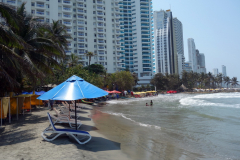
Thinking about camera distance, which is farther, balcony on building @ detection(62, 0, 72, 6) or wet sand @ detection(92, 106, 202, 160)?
balcony on building @ detection(62, 0, 72, 6)

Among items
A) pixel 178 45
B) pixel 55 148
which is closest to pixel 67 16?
pixel 55 148

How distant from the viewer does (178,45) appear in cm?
17450

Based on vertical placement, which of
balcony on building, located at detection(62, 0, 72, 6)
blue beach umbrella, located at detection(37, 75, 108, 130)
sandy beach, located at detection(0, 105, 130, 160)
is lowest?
sandy beach, located at detection(0, 105, 130, 160)

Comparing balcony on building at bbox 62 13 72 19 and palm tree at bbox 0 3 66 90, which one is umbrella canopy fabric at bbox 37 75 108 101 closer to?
palm tree at bbox 0 3 66 90

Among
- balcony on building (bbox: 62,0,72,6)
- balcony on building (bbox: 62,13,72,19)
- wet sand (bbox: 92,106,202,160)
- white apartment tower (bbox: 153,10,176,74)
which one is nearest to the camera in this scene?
wet sand (bbox: 92,106,202,160)

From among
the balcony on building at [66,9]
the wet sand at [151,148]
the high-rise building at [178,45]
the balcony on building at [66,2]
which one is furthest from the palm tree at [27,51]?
the high-rise building at [178,45]

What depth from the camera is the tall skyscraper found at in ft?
497

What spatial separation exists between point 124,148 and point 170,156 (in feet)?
5.14

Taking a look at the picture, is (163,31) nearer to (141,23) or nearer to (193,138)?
(141,23)

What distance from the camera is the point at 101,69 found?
57.0m

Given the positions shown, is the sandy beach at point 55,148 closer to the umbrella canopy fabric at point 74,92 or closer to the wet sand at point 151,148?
the wet sand at point 151,148

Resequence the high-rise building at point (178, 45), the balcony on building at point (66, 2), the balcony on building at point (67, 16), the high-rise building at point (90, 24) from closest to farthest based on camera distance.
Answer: the high-rise building at point (90, 24)
the balcony on building at point (67, 16)
the balcony on building at point (66, 2)
the high-rise building at point (178, 45)

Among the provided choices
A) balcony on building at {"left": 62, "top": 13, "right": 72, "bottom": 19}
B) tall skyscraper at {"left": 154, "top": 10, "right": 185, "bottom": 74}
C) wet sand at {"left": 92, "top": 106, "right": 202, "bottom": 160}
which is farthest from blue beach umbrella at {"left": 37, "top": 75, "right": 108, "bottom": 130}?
tall skyscraper at {"left": 154, "top": 10, "right": 185, "bottom": 74}

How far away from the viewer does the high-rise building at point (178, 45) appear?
162375mm
